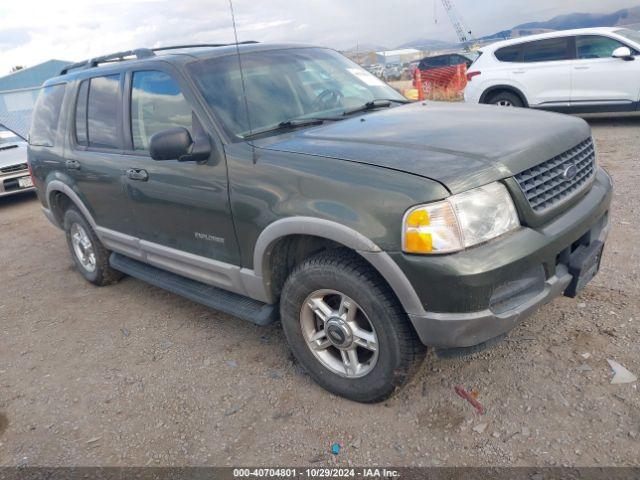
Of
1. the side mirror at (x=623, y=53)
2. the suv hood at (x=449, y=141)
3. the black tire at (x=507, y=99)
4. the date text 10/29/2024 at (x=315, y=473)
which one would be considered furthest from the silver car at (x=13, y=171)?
the side mirror at (x=623, y=53)

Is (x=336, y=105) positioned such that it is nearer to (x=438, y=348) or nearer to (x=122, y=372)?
(x=438, y=348)

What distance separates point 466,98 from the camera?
10.1 m

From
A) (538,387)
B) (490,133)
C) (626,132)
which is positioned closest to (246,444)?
(538,387)

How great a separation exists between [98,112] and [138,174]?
2.99 ft

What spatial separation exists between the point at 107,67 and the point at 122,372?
90.4 inches

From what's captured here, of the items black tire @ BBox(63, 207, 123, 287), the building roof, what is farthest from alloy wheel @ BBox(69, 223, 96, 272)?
the building roof

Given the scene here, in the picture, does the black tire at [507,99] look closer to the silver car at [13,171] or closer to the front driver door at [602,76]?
the front driver door at [602,76]

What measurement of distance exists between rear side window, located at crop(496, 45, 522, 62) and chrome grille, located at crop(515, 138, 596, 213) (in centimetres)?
747

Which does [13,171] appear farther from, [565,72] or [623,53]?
[623,53]

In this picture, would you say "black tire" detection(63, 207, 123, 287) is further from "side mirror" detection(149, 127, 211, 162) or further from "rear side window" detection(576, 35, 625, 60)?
"rear side window" detection(576, 35, 625, 60)

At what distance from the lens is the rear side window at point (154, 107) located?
10.7ft

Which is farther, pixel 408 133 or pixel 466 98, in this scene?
pixel 466 98

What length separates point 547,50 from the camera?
366 inches

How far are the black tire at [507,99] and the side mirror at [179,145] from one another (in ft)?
26.1
